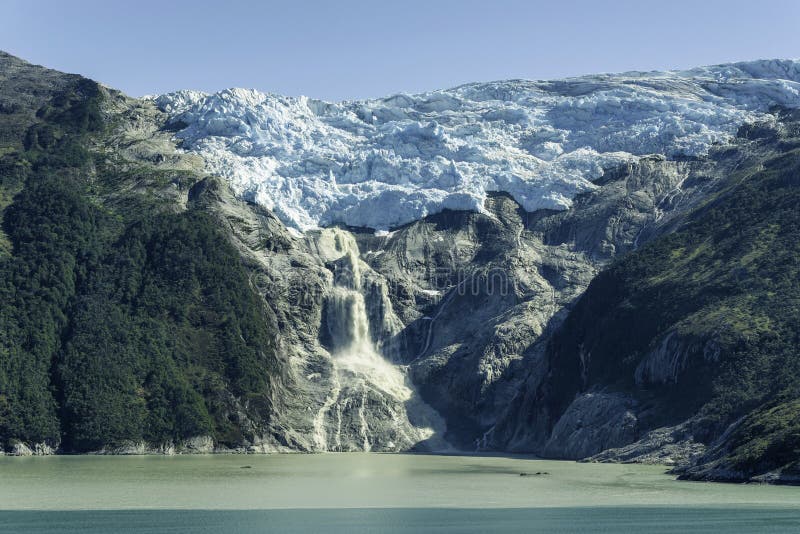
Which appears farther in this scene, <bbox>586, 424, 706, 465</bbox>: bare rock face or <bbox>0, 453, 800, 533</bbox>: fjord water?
<bbox>586, 424, 706, 465</bbox>: bare rock face

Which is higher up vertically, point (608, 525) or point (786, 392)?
point (786, 392)

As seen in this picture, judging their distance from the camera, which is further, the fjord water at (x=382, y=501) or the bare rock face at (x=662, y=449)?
the bare rock face at (x=662, y=449)

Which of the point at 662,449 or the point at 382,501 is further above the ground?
the point at 662,449

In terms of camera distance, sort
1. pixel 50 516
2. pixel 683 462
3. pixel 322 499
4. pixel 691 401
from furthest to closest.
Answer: pixel 691 401
pixel 683 462
pixel 322 499
pixel 50 516

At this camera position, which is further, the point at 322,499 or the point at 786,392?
the point at 786,392

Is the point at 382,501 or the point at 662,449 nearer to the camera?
the point at 382,501

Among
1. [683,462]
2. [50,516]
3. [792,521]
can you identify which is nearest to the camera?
[792,521]

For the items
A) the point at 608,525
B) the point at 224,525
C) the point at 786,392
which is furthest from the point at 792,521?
the point at 786,392

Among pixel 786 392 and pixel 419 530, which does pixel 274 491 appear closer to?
pixel 419 530
